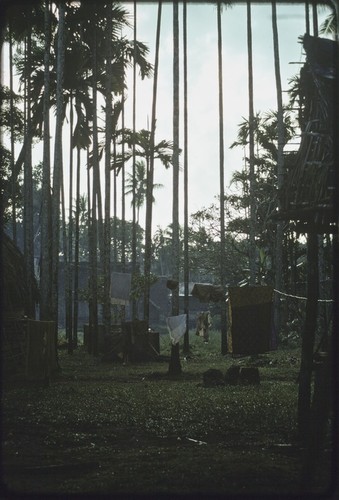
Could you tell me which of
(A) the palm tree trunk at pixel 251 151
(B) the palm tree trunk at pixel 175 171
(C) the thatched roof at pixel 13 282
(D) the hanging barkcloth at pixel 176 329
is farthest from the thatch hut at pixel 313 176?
(A) the palm tree trunk at pixel 251 151

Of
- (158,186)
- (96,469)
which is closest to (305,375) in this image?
(96,469)

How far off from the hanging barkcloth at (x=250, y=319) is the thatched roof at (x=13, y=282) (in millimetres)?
5997

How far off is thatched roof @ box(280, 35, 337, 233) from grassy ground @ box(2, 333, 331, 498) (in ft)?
9.61

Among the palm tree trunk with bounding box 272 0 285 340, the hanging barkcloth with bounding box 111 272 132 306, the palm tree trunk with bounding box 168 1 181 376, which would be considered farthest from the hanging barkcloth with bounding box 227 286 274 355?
the palm tree trunk with bounding box 272 0 285 340

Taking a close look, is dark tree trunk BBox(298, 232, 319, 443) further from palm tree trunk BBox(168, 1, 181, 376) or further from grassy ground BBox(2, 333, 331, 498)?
palm tree trunk BBox(168, 1, 181, 376)

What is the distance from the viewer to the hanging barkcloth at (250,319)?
551 inches

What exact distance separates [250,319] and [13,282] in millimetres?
6638

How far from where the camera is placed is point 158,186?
1732 inches

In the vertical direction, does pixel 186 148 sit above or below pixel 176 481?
above

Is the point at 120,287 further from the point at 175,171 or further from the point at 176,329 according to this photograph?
the point at 176,329

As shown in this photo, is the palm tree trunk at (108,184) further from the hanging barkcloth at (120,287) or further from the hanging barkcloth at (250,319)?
the hanging barkcloth at (250,319)

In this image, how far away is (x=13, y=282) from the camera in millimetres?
16531

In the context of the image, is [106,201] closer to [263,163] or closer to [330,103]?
[263,163]

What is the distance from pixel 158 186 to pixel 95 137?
2155cm
